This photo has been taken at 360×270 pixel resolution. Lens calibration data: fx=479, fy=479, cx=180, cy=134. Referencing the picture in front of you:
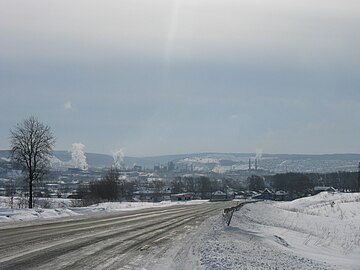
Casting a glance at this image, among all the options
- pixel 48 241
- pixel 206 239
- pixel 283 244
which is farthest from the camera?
pixel 283 244

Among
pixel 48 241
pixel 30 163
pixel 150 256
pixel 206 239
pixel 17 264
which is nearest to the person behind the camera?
pixel 17 264

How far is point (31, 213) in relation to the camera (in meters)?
32.3

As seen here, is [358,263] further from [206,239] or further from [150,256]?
[150,256]

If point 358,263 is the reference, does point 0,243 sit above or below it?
above

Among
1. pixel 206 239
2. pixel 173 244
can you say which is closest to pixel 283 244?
pixel 206 239

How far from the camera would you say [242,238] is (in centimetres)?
2061

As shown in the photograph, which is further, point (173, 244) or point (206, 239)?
point (206, 239)

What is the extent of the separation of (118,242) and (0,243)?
13.4 ft

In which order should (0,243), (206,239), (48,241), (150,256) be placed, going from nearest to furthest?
(150,256) < (0,243) < (48,241) < (206,239)

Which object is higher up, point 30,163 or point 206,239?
point 30,163

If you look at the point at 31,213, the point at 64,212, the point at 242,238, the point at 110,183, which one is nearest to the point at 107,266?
the point at 242,238

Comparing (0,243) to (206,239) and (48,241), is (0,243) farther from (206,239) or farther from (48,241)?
(206,239)

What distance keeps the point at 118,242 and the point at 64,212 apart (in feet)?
69.3

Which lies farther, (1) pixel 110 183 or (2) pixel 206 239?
(1) pixel 110 183
